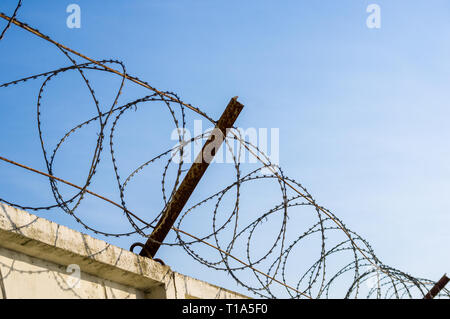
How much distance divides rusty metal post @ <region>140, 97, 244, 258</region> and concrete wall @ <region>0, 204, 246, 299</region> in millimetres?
213

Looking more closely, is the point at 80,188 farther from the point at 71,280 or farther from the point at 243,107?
the point at 243,107

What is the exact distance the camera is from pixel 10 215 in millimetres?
4547

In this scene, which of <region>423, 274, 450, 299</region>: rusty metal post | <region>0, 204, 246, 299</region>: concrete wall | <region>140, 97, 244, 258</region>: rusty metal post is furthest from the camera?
<region>423, 274, 450, 299</region>: rusty metal post

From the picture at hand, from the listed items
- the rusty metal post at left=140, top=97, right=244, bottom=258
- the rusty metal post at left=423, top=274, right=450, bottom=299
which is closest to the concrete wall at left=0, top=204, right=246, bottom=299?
the rusty metal post at left=140, top=97, right=244, bottom=258

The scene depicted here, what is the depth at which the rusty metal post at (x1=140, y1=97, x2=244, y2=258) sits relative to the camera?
576cm

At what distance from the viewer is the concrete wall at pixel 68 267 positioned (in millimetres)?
4527

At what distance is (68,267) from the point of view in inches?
197

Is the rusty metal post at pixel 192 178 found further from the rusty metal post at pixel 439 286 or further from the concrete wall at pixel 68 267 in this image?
the rusty metal post at pixel 439 286

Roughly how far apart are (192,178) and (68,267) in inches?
58.3

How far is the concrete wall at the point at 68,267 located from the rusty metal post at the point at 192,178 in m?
0.21

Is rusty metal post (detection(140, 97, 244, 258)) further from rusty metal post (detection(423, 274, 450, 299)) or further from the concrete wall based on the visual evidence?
rusty metal post (detection(423, 274, 450, 299))

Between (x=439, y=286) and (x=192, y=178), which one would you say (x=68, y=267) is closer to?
(x=192, y=178)
